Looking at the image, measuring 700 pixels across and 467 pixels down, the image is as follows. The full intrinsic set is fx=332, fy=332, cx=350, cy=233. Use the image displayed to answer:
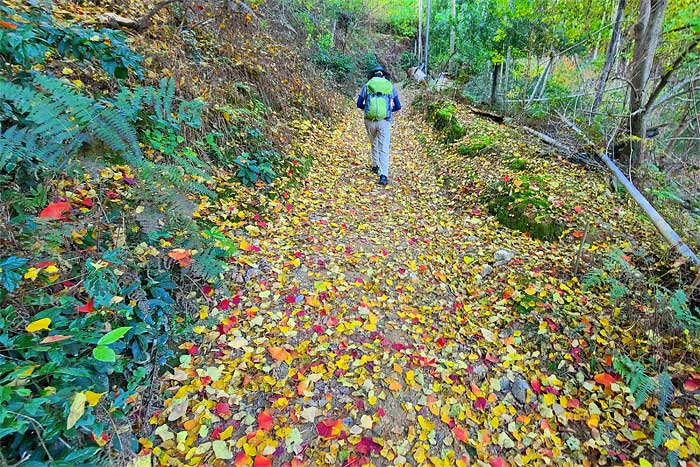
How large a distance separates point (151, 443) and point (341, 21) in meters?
18.5

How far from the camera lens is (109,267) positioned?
95.5 inches

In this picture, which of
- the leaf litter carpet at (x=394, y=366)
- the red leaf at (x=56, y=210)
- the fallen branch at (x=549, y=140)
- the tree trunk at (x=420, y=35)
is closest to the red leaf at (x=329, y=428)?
the leaf litter carpet at (x=394, y=366)

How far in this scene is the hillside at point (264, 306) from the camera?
2.17m

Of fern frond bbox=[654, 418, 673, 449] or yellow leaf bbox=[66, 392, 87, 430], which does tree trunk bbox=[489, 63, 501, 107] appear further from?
yellow leaf bbox=[66, 392, 87, 430]

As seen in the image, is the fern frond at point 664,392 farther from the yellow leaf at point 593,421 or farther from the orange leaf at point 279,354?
the orange leaf at point 279,354

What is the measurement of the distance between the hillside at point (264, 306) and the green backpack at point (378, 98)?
6.86ft

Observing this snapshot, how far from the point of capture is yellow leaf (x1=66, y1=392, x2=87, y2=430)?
1686 millimetres

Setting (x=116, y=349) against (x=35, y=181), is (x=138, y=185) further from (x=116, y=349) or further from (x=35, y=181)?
(x=116, y=349)

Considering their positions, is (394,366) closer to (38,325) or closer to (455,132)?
(38,325)

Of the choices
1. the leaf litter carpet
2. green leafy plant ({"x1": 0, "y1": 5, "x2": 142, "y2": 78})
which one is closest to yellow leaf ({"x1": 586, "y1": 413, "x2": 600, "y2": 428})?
the leaf litter carpet

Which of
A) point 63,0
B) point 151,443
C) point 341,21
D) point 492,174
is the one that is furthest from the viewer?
point 341,21

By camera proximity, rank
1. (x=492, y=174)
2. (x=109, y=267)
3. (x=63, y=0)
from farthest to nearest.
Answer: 1. (x=492, y=174)
2. (x=63, y=0)
3. (x=109, y=267)

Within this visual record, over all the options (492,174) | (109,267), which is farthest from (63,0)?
(492,174)

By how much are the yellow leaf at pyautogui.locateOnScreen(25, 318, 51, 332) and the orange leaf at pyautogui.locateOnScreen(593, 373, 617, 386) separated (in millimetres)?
4062
